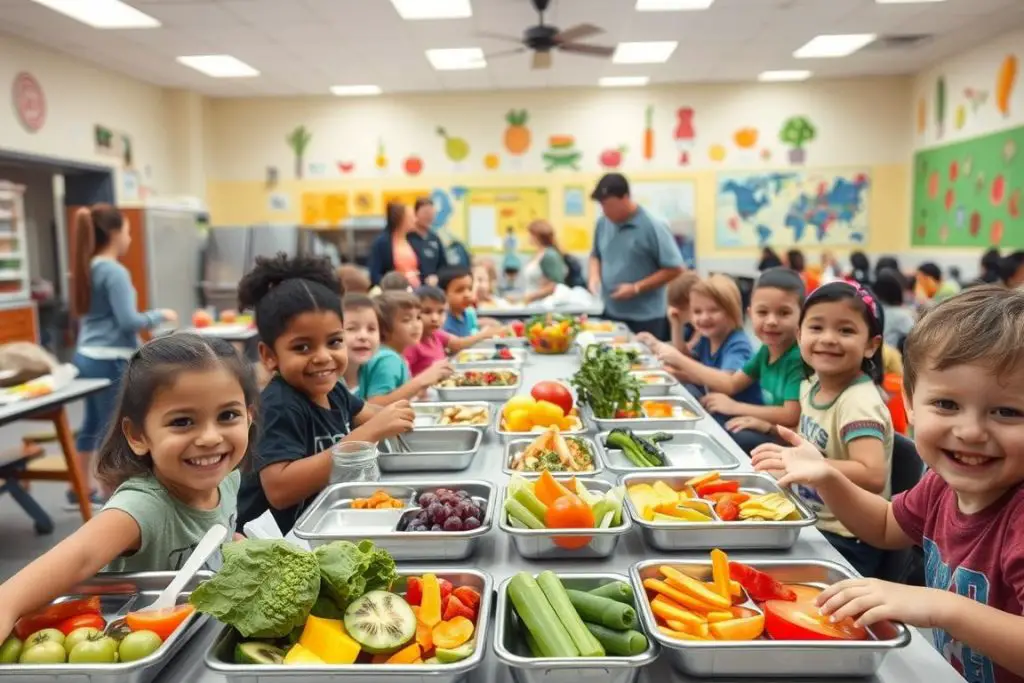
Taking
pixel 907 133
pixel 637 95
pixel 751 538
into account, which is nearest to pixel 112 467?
pixel 751 538

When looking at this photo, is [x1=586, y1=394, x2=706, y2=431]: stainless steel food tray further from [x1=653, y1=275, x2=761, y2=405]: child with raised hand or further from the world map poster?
the world map poster

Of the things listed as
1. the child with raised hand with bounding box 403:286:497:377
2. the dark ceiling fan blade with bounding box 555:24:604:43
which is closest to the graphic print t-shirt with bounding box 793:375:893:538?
the child with raised hand with bounding box 403:286:497:377

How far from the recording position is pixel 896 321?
4.14m

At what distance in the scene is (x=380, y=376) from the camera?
2.61 m

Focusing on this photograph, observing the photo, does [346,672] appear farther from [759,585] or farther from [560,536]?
[759,585]

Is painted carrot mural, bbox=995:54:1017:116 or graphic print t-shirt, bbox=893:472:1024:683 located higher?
painted carrot mural, bbox=995:54:1017:116

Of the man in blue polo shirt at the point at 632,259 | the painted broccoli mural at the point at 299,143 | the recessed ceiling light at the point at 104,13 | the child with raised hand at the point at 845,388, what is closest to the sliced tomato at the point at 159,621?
the child with raised hand at the point at 845,388

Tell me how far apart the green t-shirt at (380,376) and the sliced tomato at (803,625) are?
179cm

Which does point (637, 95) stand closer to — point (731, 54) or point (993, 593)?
point (731, 54)

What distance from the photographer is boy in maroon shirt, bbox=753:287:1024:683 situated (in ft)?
3.04

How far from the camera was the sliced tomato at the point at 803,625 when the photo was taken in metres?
0.90

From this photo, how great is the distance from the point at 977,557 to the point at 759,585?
371mm

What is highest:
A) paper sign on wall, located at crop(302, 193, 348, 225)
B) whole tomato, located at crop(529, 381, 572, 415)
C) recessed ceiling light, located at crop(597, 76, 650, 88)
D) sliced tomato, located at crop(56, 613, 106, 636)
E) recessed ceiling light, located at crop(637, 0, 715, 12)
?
recessed ceiling light, located at crop(597, 76, 650, 88)

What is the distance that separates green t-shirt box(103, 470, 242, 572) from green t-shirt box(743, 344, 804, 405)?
1844 millimetres
